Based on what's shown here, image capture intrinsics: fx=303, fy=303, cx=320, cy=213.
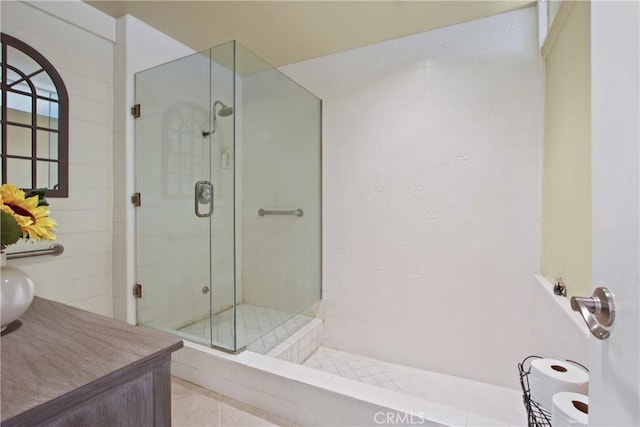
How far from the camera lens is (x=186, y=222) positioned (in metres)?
2.07

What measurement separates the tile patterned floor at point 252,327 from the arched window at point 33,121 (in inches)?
44.6

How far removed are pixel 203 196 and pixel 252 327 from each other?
920mm

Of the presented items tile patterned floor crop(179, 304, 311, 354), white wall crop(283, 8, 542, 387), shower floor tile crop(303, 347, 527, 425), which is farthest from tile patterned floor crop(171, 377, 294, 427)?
white wall crop(283, 8, 542, 387)

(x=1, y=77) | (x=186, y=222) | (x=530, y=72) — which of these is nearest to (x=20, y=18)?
(x=1, y=77)

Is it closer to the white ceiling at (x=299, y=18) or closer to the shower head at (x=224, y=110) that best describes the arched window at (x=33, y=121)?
the white ceiling at (x=299, y=18)

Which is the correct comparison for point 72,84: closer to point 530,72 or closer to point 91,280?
point 91,280

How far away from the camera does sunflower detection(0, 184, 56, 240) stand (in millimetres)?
741

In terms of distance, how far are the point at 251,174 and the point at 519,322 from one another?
6.57ft

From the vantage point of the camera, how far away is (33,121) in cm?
161

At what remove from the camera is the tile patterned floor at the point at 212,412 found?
139cm

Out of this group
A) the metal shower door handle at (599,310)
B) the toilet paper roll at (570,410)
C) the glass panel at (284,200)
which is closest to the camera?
the metal shower door handle at (599,310)

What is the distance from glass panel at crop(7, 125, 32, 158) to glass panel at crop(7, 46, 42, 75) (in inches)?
12.0

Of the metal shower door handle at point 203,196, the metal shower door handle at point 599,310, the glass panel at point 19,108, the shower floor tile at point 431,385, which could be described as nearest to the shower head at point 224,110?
the metal shower door handle at point 203,196

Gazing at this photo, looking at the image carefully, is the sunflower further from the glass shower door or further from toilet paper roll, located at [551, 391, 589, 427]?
toilet paper roll, located at [551, 391, 589, 427]
